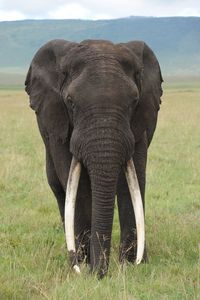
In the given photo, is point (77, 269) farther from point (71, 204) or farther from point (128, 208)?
point (128, 208)

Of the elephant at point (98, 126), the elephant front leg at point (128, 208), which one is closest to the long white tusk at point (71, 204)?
the elephant at point (98, 126)

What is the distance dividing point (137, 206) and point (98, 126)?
95cm

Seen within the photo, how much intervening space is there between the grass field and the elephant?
30cm

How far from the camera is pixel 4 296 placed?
5469mm

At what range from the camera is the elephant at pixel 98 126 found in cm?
546

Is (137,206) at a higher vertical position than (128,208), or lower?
higher

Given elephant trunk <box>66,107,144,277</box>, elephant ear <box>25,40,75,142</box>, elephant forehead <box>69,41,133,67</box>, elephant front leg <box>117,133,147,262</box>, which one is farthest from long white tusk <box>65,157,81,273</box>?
elephant forehead <box>69,41,133,67</box>

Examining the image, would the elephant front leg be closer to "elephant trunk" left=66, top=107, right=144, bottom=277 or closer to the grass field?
the grass field

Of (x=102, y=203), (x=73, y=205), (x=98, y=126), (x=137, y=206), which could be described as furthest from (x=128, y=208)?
(x=98, y=126)

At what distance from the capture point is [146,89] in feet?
21.2

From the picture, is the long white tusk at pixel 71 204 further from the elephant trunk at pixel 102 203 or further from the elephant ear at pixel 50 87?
the elephant ear at pixel 50 87

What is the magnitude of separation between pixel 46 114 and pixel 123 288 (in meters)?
2.02

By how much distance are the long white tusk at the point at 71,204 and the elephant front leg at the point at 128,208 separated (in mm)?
700

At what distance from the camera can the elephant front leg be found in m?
6.57
